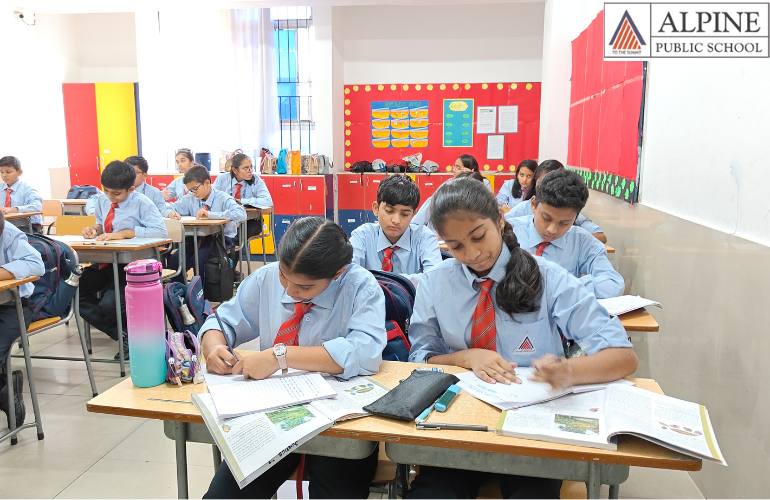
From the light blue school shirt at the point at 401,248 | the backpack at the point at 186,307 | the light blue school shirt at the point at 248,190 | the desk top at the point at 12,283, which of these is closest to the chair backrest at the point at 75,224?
the desk top at the point at 12,283

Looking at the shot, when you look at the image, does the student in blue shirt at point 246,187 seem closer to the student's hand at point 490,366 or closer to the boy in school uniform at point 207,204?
the boy in school uniform at point 207,204

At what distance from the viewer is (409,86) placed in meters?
8.57

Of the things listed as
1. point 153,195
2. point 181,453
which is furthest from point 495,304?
point 153,195

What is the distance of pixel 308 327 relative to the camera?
1.77 metres

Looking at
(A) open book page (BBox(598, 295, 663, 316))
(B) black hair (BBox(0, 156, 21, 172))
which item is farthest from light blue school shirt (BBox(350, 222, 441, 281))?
(B) black hair (BBox(0, 156, 21, 172))

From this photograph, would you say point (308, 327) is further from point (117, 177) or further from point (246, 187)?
point (246, 187)

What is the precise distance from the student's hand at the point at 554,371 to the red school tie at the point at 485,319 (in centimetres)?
30

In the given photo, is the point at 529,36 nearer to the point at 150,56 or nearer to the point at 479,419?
the point at 150,56

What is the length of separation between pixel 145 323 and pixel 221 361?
216mm

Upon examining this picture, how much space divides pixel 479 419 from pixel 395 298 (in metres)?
0.77

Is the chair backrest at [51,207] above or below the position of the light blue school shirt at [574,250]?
below

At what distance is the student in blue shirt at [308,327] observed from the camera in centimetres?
154

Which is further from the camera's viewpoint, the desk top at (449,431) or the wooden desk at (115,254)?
the wooden desk at (115,254)

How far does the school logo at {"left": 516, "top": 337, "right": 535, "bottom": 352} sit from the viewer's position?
5.48ft
